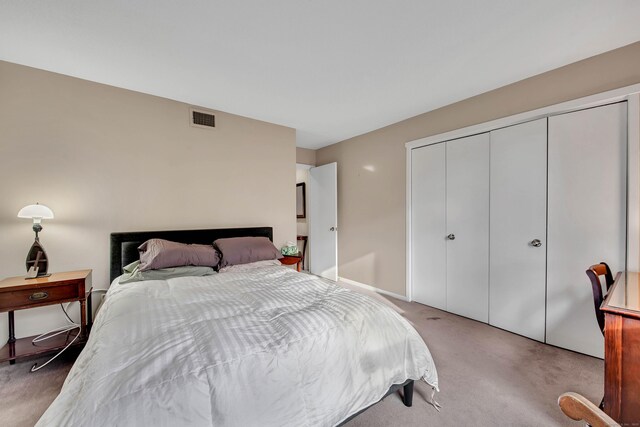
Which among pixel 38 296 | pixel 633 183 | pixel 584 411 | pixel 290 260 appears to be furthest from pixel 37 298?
pixel 633 183

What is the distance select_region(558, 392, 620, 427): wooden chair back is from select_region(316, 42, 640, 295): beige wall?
2.62 meters

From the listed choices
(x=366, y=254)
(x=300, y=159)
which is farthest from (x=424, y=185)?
(x=300, y=159)

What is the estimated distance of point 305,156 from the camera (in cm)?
503

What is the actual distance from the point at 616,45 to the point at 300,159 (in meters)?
3.98

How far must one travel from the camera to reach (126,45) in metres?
1.99

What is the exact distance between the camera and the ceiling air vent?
3.05 m

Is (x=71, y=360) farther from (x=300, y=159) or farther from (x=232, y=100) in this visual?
(x=300, y=159)

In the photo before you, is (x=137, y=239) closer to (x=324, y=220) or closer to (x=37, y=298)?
(x=37, y=298)

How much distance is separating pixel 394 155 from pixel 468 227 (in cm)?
140

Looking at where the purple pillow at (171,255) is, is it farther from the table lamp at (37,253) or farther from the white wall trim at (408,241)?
the white wall trim at (408,241)

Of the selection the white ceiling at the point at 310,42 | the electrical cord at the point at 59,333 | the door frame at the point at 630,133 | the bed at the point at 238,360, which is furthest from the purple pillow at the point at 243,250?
the door frame at the point at 630,133

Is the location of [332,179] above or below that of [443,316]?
above

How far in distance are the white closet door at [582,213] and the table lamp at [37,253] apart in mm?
4391

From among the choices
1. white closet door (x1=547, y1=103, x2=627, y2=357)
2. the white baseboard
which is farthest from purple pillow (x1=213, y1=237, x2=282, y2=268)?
white closet door (x1=547, y1=103, x2=627, y2=357)
